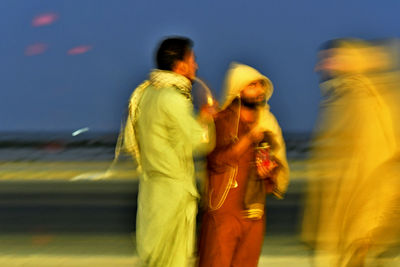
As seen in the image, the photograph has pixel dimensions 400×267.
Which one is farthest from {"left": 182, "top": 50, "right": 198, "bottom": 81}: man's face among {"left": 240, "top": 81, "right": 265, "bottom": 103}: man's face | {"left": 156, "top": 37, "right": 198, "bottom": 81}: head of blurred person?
{"left": 240, "top": 81, "right": 265, "bottom": 103}: man's face

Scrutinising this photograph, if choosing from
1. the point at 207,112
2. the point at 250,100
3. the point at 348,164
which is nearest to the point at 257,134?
the point at 250,100

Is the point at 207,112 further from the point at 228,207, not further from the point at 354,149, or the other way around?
the point at 354,149

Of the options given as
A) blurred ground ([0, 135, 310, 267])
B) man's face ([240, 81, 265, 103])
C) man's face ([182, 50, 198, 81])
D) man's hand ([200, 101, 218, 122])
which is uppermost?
man's face ([182, 50, 198, 81])

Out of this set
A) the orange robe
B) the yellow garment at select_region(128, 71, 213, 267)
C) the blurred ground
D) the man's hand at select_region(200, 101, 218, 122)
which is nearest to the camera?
the yellow garment at select_region(128, 71, 213, 267)

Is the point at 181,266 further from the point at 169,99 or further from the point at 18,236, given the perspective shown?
the point at 18,236

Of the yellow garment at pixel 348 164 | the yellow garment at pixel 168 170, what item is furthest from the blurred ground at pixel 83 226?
the yellow garment at pixel 168 170

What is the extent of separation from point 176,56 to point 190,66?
0.32 feet

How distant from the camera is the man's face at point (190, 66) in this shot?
498 centimetres

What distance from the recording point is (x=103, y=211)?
1429cm

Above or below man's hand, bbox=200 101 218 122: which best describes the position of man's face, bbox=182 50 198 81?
above

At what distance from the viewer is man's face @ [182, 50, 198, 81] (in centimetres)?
498

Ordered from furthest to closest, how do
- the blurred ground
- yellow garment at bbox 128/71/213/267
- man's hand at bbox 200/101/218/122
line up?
the blurred ground → man's hand at bbox 200/101/218/122 → yellow garment at bbox 128/71/213/267

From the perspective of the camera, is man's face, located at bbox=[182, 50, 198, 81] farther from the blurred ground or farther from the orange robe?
the blurred ground

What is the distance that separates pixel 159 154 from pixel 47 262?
345 centimetres
